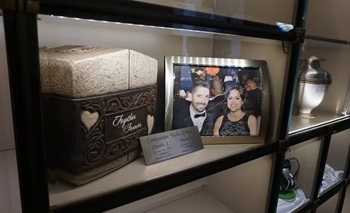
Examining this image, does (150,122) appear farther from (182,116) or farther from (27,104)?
(27,104)

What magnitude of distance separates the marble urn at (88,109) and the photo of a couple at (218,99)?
0.62ft

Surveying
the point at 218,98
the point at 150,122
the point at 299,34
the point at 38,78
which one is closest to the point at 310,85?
the point at 299,34

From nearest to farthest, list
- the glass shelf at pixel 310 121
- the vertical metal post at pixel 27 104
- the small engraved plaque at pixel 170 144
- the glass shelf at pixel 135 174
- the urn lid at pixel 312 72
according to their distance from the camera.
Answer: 1. the vertical metal post at pixel 27 104
2. the glass shelf at pixel 135 174
3. the small engraved plaque at pixel 170 144
4. the glass shelf at pixel 310 121
5. the urn lid at pixel 312 72

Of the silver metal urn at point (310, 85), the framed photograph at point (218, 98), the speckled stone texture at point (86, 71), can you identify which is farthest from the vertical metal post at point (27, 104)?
the silver metal urn at point (310, 85)

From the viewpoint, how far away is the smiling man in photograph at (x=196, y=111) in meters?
0.78

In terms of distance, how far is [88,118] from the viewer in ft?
1.71

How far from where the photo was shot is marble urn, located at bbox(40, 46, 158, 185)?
496 mm

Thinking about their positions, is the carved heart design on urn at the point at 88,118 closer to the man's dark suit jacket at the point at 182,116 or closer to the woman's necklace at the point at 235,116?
the man's dark suit jacket at the point at 182,116

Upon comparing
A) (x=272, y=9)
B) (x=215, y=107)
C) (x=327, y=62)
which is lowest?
(x=215, y=107)

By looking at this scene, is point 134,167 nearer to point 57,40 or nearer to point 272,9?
point 57,40

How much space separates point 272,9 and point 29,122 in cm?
76

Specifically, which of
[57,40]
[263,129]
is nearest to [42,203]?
[57,40]

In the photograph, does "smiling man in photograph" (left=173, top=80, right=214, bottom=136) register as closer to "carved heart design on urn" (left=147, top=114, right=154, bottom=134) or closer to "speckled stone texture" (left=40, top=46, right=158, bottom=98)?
"carved heart design on urn" (left=147, top=114, right=154, bottom=134)

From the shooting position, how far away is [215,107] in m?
0.83
